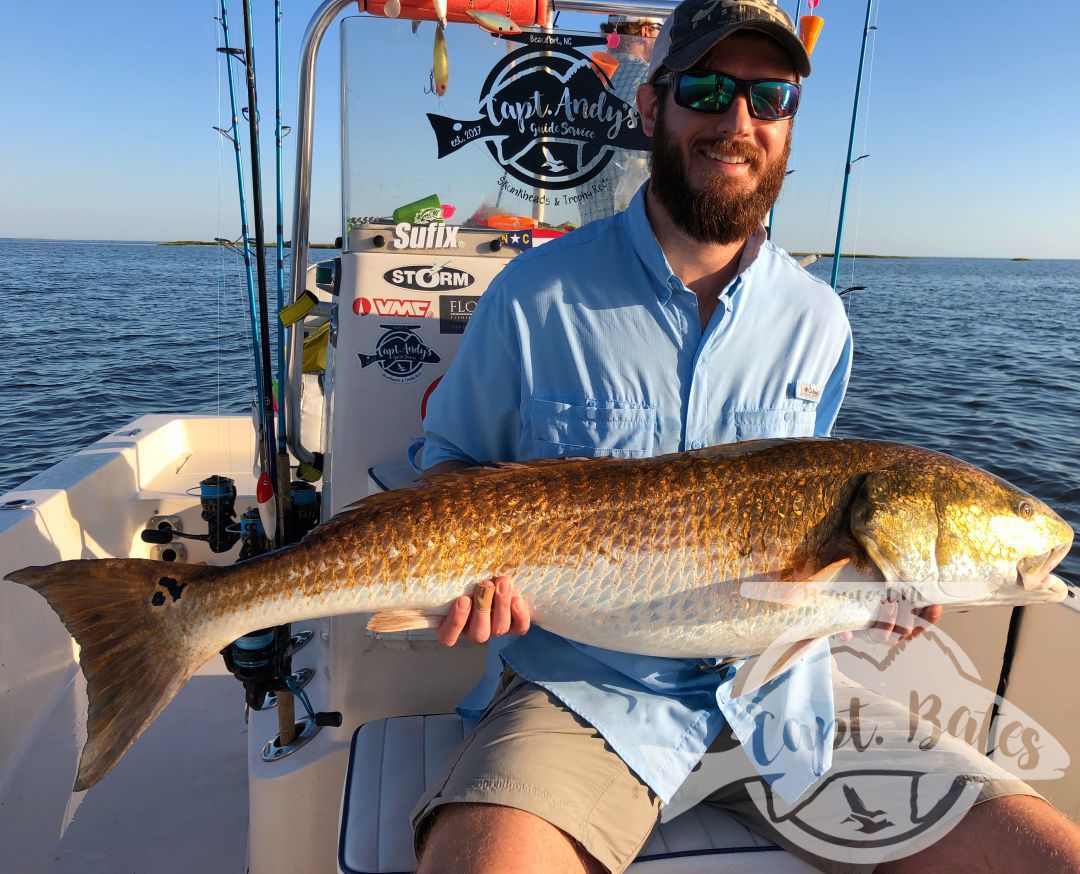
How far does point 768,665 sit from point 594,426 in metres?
0.82

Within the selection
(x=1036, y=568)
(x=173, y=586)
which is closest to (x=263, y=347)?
(x=173, y=586)

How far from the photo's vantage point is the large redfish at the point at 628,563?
6.17 feet

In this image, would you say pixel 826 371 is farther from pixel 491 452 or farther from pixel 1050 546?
pixel 491 452

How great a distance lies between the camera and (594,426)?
226 cm

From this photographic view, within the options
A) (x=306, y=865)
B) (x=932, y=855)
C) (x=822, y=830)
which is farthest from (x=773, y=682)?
(x=306, y=865)

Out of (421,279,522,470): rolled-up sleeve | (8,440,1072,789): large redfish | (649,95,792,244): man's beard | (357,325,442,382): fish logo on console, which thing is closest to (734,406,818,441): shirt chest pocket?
(8,440,1072,789): large redfish

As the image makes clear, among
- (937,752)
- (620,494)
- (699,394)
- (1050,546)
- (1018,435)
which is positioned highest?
(699,394)

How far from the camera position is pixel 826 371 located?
248 centimetres

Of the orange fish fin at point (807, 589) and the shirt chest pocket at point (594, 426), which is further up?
the shirt chest pocket at point (594, 426)

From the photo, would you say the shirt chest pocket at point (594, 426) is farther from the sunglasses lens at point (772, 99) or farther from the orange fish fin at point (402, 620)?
the sunglasses lens at point (772, 99)

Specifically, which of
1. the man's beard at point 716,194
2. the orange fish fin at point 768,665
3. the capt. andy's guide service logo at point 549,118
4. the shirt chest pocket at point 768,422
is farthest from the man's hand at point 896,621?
the capt. andy's guide service logo at point 549,118

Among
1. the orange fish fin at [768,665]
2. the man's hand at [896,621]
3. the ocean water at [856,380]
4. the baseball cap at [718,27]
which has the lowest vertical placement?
the ocean water at [856,380]

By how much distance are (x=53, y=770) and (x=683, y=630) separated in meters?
2.91

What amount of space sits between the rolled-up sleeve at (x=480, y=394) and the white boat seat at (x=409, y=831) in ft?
3.02
